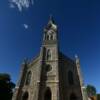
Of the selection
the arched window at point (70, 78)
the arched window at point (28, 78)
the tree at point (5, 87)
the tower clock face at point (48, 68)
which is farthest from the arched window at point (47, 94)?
the tree at point (5, 87)

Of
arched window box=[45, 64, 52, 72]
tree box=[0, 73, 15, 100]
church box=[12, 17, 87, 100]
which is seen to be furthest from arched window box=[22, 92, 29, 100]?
tree box=[0, 73, 15, 100]

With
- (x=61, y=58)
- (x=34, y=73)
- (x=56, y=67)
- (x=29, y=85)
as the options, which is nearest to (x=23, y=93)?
(x=29, y=85)

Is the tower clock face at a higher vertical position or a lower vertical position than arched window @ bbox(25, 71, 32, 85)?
higher

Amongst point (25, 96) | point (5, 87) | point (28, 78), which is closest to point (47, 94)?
point (25, 96)

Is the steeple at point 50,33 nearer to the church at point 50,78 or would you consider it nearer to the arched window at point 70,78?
the church at point 50,78

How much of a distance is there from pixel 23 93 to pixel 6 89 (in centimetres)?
1309

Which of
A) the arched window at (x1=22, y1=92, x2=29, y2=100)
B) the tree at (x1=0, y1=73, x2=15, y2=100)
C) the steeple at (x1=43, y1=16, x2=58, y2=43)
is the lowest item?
the arched window at (x1=22, y1=92, x2=29, y2=100)

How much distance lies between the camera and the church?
23.5 m

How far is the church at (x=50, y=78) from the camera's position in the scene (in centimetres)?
2348

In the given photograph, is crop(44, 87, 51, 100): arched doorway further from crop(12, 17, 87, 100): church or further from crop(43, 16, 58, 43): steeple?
crop(43, 16, 58, 43): steeple

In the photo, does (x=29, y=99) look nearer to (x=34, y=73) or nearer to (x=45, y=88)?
(x=45, y=88)

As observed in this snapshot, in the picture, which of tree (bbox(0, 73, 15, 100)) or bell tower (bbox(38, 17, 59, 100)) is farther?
tree (bbox(0, 73, 15, 100))

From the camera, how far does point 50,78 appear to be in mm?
25109

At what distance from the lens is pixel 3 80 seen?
1368 inches
